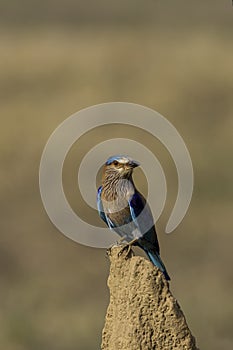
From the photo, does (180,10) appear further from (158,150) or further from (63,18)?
(158,150)

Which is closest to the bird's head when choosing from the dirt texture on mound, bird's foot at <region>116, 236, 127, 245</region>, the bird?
the bird

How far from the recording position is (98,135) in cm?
2600

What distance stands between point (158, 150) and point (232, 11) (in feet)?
34.9

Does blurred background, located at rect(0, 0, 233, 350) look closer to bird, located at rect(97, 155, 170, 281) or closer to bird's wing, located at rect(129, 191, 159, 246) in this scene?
bird, located at rect(97, 155, 170, 281)

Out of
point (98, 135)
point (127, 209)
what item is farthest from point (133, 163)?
point (98, 135)

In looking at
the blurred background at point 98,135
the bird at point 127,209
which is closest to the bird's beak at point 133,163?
the bird at point 127,209

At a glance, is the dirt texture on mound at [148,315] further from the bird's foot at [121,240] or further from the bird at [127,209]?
the bird at [127,209]

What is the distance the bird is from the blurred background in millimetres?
5695

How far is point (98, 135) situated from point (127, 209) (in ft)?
47.3

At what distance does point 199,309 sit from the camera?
61.2 feet

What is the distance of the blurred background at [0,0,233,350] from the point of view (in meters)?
→ 19.0

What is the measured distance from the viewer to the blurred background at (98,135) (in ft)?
62.3

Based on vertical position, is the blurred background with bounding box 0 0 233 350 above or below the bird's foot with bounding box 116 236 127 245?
above

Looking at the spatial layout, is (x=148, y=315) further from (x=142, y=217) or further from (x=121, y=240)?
(x=142, y=217)
